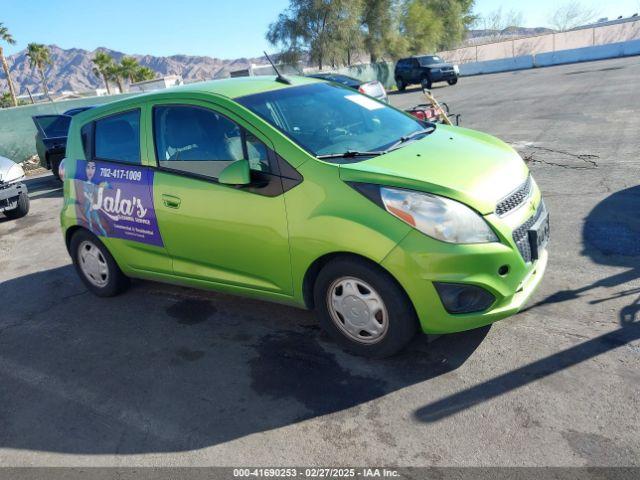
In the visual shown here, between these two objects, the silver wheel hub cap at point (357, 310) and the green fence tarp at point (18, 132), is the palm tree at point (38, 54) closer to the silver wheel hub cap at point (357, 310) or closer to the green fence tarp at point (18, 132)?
the green fence tarp at point (18, 132)

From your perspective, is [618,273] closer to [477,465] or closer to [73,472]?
[477,465]

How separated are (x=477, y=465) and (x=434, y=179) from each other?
1579mm

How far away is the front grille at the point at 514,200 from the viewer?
3320 millimetres

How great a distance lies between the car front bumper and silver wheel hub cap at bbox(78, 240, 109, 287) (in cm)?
310

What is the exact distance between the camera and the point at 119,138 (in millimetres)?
4660

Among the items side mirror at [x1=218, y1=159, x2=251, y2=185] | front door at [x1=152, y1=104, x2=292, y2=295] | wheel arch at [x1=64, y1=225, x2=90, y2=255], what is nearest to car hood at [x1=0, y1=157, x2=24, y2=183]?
wheel arch at [x1=64, y1=225, x2=90, y2=255]

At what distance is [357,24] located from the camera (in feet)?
137

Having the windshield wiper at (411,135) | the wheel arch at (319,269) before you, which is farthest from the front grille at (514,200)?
the windshield wiper at (411,135)

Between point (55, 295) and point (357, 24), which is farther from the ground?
point (357, 24)

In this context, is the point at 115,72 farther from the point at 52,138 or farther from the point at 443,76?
the point at 52,138

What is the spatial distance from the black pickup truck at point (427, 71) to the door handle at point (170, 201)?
27.8m

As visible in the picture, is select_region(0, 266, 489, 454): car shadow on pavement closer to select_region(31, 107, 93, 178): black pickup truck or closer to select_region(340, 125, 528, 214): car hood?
select_region(340, 125, 528, 214): car hood

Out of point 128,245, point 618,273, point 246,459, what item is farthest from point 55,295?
point 618,273

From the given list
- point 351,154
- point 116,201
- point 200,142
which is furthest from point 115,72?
point 351,154
